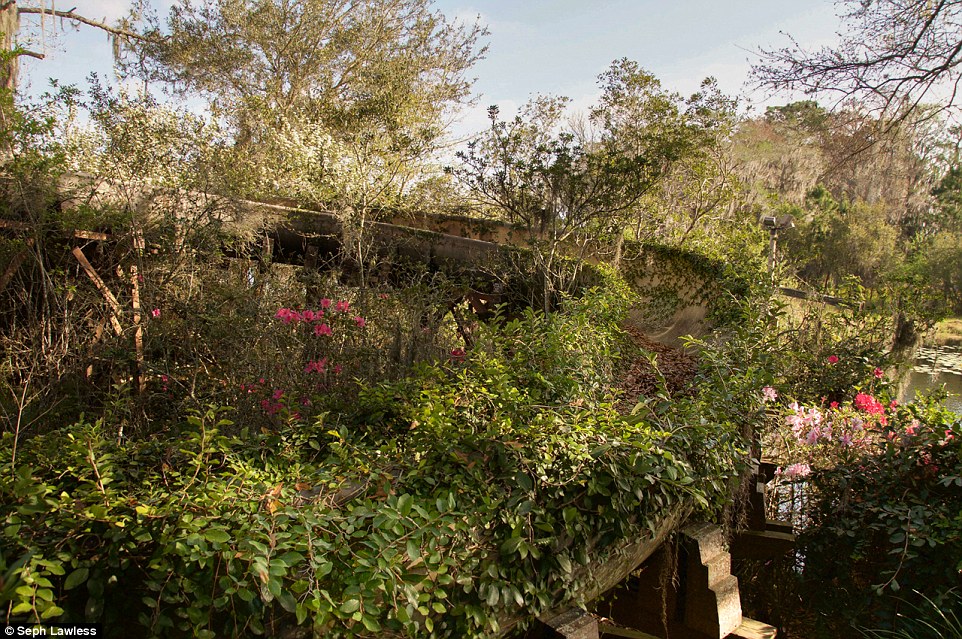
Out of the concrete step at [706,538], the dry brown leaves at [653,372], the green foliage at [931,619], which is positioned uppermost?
the dry brown leaves at [653,372]

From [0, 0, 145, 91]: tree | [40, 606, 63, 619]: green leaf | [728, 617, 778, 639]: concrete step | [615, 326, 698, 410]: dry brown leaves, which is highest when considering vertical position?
[0, 0, 145, 91]: tree

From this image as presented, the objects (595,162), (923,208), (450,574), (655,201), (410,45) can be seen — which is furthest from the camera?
(923,208)

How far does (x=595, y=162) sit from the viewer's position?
9086 mm

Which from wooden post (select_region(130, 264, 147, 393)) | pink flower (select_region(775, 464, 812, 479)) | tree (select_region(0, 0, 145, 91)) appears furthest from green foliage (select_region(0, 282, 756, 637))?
tree (select_region(0, 0, 145, 91))

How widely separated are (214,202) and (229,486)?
5872 millimetres

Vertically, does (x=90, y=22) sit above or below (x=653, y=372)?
above

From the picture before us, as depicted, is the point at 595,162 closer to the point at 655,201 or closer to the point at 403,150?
the point at 655,201

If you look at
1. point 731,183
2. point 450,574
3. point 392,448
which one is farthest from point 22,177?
point 731,183

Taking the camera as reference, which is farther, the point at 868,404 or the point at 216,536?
the point at 868,404

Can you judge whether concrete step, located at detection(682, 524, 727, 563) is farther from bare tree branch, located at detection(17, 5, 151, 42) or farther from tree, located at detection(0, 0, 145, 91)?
bare tree branch, located at detection(17, 5, 151, 42)

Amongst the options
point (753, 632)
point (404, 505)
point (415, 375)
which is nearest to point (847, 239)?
point (415, 375)

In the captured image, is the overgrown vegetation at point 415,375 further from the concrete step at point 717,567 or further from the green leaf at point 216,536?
the concrete step at point 717,567

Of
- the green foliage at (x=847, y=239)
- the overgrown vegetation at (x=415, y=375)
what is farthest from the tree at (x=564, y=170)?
the green foliage at (x=847, y=239)

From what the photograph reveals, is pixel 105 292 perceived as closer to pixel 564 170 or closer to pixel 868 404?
pixel 564 170
